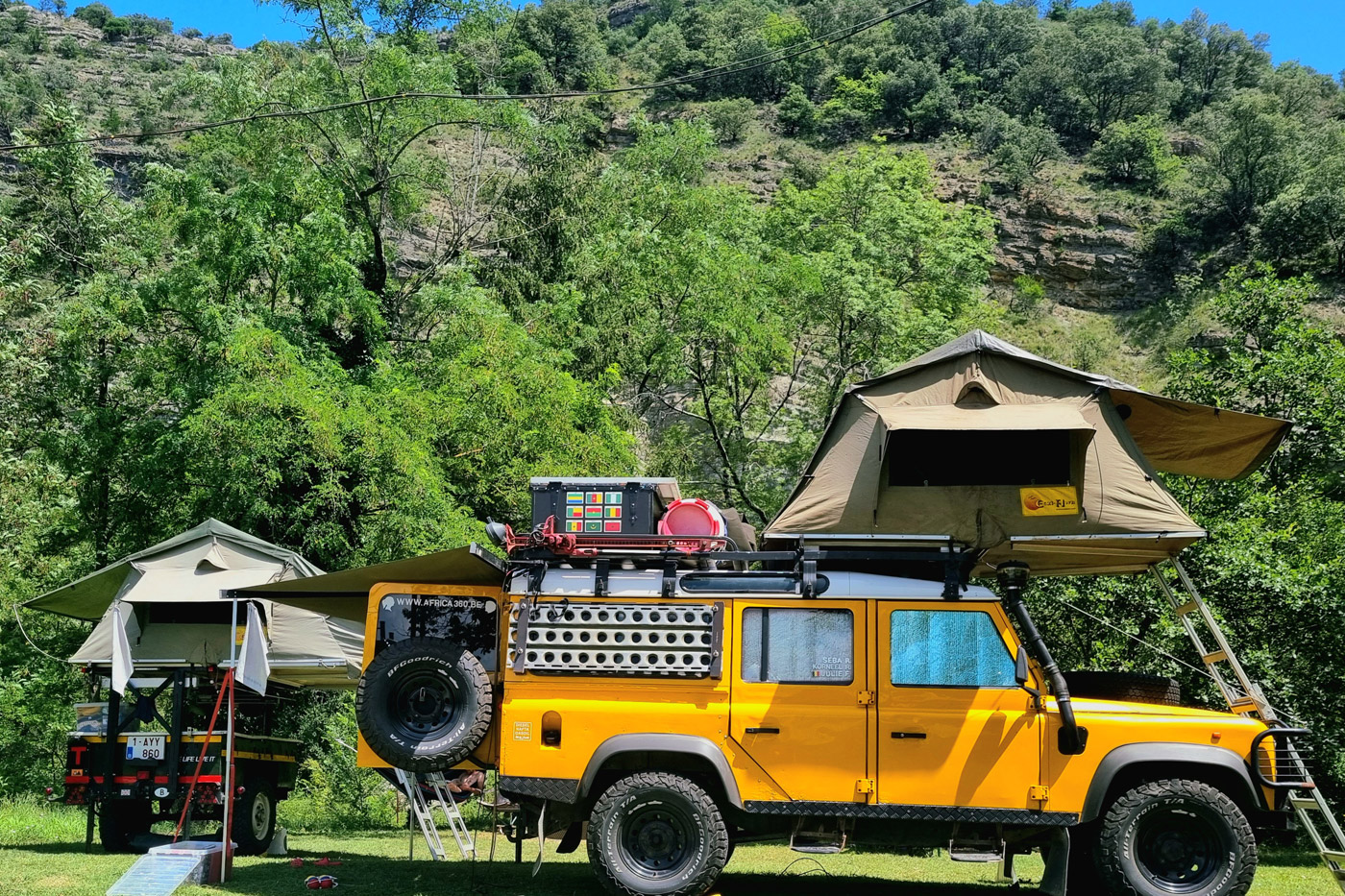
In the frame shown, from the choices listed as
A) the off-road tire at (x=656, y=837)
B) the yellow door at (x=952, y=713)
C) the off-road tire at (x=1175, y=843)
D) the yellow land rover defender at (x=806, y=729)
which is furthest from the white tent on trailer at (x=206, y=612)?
the off-road tire at (x=1175, y=843)

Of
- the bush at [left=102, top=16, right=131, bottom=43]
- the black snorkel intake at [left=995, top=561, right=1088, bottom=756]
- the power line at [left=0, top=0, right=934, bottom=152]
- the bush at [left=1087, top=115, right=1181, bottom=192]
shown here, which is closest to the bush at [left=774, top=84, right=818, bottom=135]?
the bush at [left=1087, top=115, right=1181, bottom=192]

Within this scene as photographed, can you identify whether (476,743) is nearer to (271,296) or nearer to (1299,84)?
(271,296)

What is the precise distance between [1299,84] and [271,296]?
84.8 meters

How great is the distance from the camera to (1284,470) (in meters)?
19.3

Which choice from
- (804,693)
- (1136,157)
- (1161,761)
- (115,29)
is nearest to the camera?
(1161,761)

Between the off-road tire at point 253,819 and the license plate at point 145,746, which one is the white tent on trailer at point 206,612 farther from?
the off-road tire at point 253,819

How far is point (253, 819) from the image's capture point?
1224 cm

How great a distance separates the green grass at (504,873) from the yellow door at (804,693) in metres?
1.40

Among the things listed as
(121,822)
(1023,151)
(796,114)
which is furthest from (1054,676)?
(796,114)

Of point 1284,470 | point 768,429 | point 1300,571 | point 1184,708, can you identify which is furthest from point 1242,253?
point 1184,708

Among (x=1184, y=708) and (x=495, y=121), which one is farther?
(x=495, y=121)

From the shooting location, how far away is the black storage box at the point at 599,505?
8945 millimetres

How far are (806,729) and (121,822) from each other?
26.0 feet

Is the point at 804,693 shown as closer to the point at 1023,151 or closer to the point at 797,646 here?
the point at 797,646
